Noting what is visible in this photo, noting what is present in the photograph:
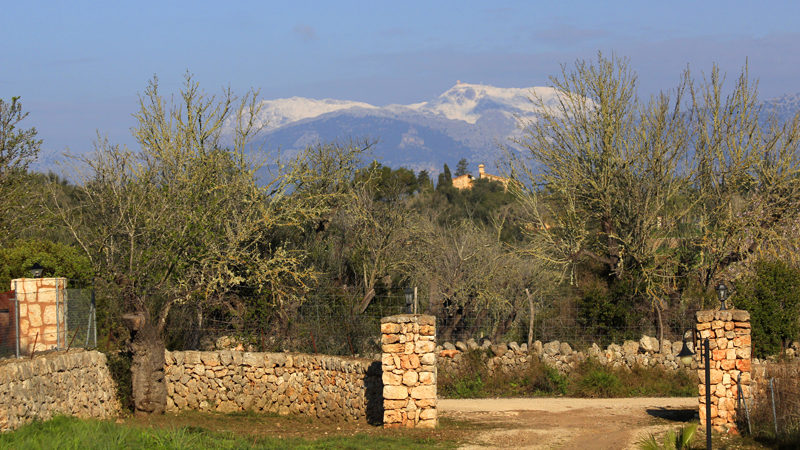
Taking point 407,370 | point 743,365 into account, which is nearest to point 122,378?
point 407,370

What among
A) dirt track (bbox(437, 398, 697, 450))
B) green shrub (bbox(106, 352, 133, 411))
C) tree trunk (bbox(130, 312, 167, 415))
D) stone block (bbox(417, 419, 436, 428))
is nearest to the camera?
dirt track (bbox(437, 398, 697, 450))

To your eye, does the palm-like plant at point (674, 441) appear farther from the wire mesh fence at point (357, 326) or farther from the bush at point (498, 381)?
the wire mesh fence at point (357, 326)

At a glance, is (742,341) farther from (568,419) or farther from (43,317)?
(43,317)

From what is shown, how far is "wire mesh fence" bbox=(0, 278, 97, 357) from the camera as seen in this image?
12258mm

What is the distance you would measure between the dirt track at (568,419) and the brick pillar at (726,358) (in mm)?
885

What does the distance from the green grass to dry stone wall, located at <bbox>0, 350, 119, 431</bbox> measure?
45 cm

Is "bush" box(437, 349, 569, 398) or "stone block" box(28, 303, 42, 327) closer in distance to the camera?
"stone block" box(28, 303, 42, 327)

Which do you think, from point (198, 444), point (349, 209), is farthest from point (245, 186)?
point (198, 444)

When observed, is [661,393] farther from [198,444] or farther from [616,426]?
[198,444]

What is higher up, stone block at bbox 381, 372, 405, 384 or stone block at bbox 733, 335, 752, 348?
stone block at bbox 733, 335, 752, 348

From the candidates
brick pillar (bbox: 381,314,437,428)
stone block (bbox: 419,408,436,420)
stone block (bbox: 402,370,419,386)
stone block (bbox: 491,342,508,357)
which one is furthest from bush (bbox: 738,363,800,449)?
stone block (bbox: 491,342,508,357)

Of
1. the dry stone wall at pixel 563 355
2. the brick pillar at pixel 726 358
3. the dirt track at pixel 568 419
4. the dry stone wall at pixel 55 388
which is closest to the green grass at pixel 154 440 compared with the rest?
the dry stone wall at pixel 55 388

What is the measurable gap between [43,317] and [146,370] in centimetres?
233

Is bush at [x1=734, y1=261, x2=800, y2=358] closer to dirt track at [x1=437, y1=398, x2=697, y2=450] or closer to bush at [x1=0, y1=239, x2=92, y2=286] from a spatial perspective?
dirt track at [x1=437, y1=398, x2=697, y2=450]
